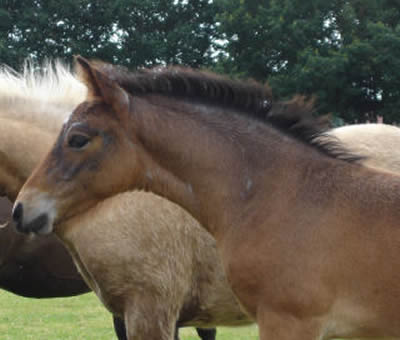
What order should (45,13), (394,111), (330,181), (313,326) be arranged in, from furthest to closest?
(45,13) < (394,111) < (330,181) < (313,326)

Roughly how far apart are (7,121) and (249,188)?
2083mm

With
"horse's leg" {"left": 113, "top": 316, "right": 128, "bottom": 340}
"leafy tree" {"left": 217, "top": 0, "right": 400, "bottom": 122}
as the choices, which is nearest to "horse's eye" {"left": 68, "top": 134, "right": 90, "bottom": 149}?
"horse's leg" {"left": 113, "top": 316, "right": 128, "bottom": 340}

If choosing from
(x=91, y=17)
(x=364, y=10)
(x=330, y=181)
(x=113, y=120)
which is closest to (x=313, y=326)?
(x=330, y=181)

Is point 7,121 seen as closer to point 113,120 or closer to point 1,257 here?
point 1,257

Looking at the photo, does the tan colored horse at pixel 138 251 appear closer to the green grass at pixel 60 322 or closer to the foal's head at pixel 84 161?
the foal's head at pixel 84 161

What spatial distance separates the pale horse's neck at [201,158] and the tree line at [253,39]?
1861cm

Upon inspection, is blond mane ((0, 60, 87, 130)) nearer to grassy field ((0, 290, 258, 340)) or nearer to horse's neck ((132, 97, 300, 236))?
horse's neck ((132, 97, 300, 236))

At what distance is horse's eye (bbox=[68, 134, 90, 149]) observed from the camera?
12.1 ft

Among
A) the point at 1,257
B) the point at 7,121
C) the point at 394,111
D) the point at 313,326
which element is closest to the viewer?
the point at 313,326

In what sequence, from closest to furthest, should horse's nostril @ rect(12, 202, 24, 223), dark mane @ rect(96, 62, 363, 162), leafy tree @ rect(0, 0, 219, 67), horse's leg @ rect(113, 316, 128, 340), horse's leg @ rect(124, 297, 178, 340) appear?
horse's nostril @ rect(12, 202, 24, 223) → dark mane @ rect(96, 62, 363, 162) → horse's leg @ rect(124, 297, 178, 340) → horse's leg @ rect(113, 316, 128, 340) → leafy tree @ rect(0, 0, 219, 67)

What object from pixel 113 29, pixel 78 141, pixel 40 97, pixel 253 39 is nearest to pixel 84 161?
pixel 78 141

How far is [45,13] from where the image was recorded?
30562 mm

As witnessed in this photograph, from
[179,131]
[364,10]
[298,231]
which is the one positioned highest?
[364,10]

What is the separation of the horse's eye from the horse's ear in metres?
0.23
